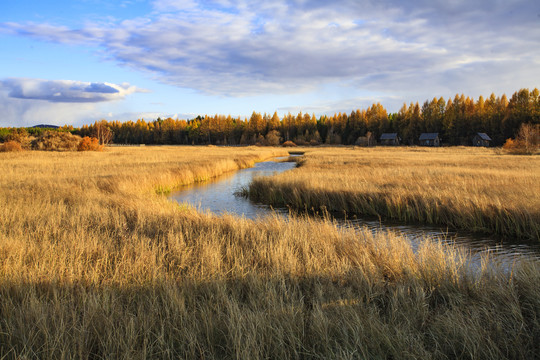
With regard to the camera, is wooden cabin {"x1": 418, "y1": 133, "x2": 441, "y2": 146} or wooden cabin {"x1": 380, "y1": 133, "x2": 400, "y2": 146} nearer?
wooden cabin {"x1": 418, "y1": 133, "x2": 441, "y2": 146}

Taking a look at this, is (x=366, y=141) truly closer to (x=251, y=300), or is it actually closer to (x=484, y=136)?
(x=484, y=136)

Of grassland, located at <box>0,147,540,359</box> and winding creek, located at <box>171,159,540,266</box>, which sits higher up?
grassland, located at <box>0,147,540,359</box>

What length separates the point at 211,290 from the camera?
4.74m

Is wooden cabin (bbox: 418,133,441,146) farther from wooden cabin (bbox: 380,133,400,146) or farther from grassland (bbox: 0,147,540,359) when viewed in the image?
grassland (bbox: 0,147,540,359)

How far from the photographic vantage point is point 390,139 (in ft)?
280

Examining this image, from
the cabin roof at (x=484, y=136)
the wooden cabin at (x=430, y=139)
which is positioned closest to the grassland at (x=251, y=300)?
the cabin roof at (x=484, y=136)

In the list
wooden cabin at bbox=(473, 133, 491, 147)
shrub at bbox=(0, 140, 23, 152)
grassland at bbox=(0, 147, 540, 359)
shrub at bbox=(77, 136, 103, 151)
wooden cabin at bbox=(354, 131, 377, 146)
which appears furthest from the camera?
wooden cabin at bbox=(354, 131, 377, 146)

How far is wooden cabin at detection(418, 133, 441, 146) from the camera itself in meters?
76.5

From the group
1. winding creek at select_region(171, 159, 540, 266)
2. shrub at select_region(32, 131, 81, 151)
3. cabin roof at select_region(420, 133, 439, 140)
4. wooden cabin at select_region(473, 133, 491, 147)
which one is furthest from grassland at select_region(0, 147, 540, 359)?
cabin roof at select_region(420, 133, 439, 140)

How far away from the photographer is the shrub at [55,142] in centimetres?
3947

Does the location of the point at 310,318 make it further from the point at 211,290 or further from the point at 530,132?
the point at 530,132

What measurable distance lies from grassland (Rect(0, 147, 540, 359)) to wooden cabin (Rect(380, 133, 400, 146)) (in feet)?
272

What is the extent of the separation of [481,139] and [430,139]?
10.7 m

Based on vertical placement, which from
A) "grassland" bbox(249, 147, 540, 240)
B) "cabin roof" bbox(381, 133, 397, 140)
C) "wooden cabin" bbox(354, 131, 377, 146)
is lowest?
"grassland" bbox(249, 147, 540, 240)
